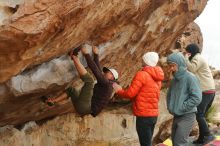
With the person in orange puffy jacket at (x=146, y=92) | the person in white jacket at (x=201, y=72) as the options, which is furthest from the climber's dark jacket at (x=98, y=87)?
the person in white jacket at (x=201, y=72)

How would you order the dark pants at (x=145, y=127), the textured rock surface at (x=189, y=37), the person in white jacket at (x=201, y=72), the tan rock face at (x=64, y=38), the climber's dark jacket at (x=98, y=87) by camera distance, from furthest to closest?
the textured rock surface at (x=189, y=37) < the person in white jacket at (x=201, y=72) < the dark pants at (x=145, y=127) < the climber's dark jacket at (x=98, y=87) < the tan rock face at (x=64, y=38)

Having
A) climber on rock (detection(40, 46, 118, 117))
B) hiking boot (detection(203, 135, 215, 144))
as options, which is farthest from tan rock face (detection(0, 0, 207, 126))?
hiking boot (detection(203, 135, 215, 144))

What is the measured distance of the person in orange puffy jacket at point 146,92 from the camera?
25.9 ft

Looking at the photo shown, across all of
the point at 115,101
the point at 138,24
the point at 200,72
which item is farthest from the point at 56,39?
the point at 115,101

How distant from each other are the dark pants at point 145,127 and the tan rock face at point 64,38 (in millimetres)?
1519

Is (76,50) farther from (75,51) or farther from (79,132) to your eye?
(79,132)

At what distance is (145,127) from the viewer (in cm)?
809

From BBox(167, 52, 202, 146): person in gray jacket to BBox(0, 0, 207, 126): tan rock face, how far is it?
1.34 m

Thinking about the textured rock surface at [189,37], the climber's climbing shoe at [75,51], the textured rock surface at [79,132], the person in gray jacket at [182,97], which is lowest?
the textured rock surface at [79,132]

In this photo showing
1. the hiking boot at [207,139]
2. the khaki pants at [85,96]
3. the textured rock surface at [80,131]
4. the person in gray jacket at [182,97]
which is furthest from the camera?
the textured rock surface at [80,131]

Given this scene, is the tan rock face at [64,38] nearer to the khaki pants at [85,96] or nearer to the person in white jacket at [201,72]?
the khaki pants at [85,96]

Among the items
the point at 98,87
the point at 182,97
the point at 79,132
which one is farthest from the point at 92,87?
the point at 79,132

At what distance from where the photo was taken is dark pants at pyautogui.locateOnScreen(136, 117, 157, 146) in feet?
26.4

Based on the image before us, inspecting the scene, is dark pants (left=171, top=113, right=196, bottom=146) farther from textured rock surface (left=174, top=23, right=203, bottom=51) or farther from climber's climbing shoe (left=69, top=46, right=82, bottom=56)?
textured rock surface (left=174, top=23, right=203, bottom=51)
